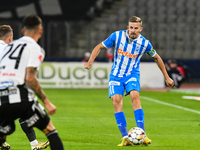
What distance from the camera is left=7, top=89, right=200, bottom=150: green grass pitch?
6.79m

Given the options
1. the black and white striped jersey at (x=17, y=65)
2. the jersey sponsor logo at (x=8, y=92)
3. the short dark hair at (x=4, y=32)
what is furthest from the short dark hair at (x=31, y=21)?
the short dark hair at (x=4, y=32)

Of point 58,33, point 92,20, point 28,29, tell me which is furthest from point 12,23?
point 28,29

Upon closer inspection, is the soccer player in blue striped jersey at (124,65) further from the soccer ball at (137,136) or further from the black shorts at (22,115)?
the black shorts at (22,115)

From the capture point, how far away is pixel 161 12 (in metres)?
28.2

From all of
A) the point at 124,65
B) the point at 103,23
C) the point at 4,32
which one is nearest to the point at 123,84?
the point at 124,65

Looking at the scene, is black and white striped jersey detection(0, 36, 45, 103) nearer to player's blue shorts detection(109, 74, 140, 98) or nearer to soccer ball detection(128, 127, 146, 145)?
soccer ball detection(128, 127, 146, 145)

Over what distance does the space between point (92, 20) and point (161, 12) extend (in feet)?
15.0

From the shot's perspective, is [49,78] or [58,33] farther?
[58,33]

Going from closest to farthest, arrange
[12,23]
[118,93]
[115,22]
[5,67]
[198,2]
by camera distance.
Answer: [5,67] → [118,93] → [12,23] → [115,22] → [198,2]

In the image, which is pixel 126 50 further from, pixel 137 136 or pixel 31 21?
pixel 31 21

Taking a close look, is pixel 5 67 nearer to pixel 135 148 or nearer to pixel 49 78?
pixel 135 148

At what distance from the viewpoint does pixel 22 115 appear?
460 centimetres

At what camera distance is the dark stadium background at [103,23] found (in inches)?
944

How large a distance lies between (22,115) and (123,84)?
2671 mm
